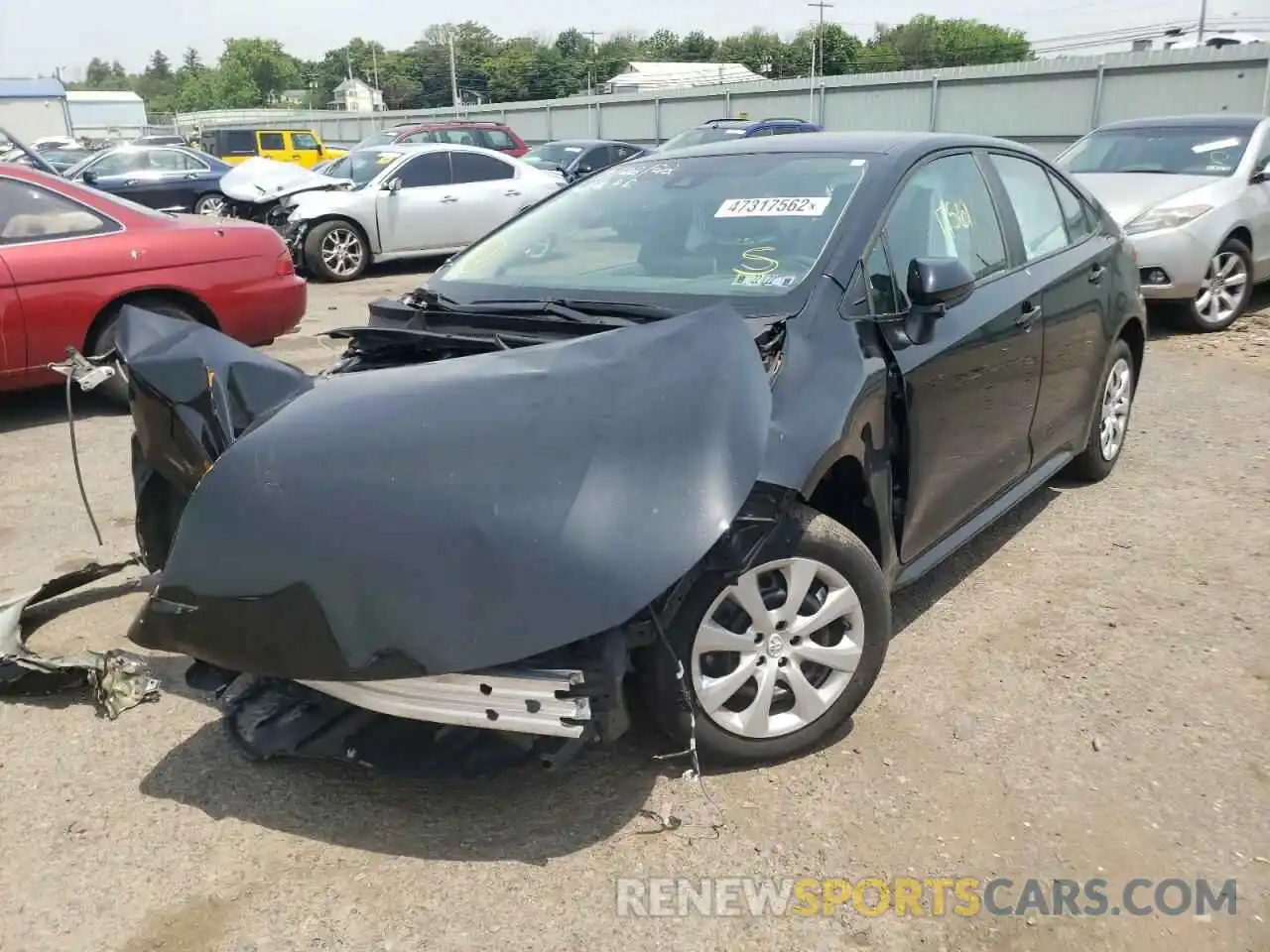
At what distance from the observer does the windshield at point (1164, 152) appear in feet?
30.0

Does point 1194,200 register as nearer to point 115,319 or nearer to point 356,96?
point 115,319

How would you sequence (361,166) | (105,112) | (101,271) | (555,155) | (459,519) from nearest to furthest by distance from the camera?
(459,519), (101,271), (361,166), (555,155), (105,112)

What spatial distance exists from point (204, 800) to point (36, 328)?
4.39m

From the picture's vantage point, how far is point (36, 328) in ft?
20.5

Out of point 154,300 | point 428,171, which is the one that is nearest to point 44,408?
point 154,300

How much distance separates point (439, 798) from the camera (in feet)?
9.61

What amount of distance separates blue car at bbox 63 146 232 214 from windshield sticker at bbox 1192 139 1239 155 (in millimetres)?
12342

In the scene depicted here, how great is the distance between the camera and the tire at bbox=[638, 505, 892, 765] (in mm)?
2768

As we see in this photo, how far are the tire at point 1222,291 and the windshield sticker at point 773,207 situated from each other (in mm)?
6283

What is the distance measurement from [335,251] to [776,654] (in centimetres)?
1064

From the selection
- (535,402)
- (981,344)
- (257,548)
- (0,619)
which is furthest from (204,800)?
(981,344)

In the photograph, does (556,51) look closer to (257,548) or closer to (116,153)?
(116,153)

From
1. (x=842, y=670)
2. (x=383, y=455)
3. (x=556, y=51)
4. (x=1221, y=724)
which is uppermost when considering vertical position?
(x=556, y=51)

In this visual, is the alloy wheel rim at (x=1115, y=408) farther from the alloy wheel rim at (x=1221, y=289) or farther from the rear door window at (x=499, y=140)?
the rear door window at (x=499, y=140)
